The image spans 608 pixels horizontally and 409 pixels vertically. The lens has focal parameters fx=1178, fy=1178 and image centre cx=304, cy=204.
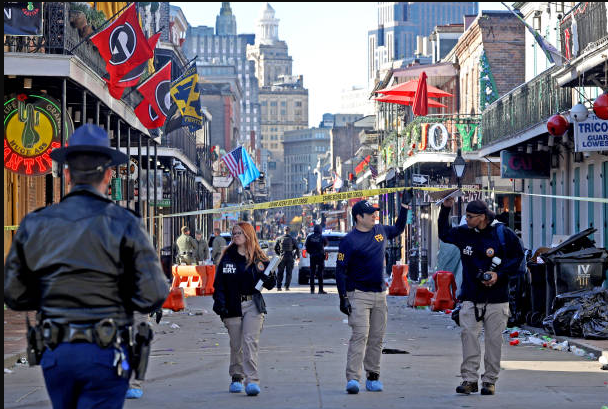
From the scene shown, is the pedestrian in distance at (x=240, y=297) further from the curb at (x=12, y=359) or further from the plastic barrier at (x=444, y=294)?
the plastic barrier at (x=444, y=294)

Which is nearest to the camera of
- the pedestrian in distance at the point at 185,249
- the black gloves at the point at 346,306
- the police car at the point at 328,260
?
the black gloves at the point at 346,306

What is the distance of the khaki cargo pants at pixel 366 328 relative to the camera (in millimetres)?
10703

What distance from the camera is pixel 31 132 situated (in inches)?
710

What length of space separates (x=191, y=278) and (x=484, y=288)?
19.8m

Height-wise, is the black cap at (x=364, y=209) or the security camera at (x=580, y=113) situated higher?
the security camera at (x=580, y=113)

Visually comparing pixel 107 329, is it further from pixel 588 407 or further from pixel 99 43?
pixel 99 43

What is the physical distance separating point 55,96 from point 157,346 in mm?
6469

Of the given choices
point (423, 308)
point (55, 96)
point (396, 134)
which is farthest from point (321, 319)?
point (396, 134)

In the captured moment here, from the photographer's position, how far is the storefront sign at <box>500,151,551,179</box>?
94.4 ft

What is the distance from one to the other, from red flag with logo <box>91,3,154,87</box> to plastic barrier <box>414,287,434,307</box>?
25.6 feet

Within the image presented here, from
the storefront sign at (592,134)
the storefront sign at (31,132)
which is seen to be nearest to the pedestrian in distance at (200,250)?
the storefront sign at (31,132)

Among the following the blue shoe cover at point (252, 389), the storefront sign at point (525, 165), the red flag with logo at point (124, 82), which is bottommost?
the blue shoe cover at point (252, 389)

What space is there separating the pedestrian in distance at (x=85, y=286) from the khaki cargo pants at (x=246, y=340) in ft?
16.9

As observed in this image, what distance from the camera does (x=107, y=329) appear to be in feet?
17.1
